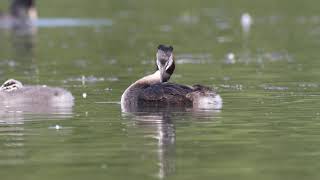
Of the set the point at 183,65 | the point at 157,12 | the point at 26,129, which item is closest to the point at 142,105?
the point at 26,129

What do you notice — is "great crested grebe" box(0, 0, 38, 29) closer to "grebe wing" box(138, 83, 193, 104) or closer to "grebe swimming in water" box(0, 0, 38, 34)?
"grebe swimming in water" box(0, 0, 38, 34)

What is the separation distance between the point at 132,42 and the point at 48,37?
486cm

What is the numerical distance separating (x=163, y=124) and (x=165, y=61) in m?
2.81

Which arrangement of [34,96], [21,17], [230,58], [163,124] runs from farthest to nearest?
[21,17] < [230,58] < [34,96] < [163,124]

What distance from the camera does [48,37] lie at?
122 ft

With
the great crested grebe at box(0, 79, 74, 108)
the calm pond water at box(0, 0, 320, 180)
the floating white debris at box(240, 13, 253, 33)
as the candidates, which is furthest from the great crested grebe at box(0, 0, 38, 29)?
the great crested grebe at box(0, 79, 74, 108)

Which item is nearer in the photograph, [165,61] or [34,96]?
[165,61]

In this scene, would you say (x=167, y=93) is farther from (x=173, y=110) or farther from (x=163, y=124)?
(x=163, y=124)

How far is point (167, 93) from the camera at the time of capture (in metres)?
17.0

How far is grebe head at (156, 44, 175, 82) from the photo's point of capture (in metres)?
17.7

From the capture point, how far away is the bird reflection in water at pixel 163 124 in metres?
12.1

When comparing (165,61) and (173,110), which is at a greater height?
(165,61)

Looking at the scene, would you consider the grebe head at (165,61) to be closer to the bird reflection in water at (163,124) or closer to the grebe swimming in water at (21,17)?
the bird reflection in water at (163,124)

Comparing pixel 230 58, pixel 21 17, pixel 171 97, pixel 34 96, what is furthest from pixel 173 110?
pixel 21 17
